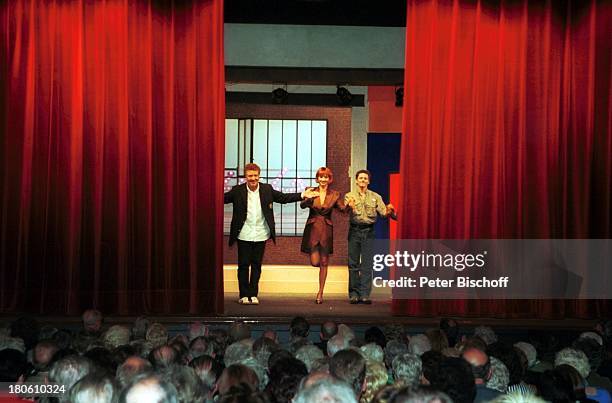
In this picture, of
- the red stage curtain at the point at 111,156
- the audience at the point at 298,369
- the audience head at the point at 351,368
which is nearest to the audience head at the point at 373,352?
the audience at the point at 298,369

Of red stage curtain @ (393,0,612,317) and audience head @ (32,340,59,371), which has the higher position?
red stage curtain @ (393,0,612,317)

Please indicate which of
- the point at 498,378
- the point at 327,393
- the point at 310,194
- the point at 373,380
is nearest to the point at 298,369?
the point at 373,380

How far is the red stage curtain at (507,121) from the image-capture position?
27.1 feet

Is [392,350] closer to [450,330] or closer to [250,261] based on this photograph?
[450,330]

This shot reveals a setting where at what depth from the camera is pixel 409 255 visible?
27.2 ft

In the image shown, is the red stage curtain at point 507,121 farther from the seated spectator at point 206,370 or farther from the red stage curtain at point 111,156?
the seated spectator at point 206,370

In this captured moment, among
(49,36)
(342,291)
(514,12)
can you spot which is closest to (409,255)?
(342,291)

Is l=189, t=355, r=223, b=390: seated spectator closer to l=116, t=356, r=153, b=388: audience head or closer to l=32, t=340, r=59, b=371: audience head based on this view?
l=116, t=356, r=153, b=388: audience head

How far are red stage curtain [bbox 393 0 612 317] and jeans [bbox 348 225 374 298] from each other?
13.6 inches

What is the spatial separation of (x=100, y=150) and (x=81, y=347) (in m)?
3.48

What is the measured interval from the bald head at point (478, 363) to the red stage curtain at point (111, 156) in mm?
4191

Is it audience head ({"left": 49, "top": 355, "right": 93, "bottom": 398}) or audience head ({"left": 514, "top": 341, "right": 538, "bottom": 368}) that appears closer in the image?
audience head ({"left": 49, "top": 355, "right": 93, "bottom": 398})

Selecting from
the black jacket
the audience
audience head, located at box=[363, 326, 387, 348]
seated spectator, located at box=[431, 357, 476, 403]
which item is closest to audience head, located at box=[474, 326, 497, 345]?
the audience

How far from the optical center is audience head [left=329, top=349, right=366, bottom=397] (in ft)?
11.9
